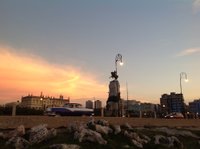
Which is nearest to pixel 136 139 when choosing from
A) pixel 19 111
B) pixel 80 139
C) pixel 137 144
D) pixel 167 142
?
pixel 137 144

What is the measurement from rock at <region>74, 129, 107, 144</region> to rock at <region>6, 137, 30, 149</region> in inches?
152

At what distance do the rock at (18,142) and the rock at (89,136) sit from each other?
385 centimetres

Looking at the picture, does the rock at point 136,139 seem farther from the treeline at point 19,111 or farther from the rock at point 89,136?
the treeline at point 19,111

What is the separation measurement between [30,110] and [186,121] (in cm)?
2669

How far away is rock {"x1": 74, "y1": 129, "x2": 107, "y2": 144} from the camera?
2351cm

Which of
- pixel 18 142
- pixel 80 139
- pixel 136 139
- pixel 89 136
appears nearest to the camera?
pixel 18 142

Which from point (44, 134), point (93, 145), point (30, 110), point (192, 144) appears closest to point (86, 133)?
point (93, 145)

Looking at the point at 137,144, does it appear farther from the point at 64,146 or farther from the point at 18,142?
the point at 18,142

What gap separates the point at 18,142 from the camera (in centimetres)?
2234

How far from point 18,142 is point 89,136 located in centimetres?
544

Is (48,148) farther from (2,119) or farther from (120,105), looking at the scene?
(120,105)

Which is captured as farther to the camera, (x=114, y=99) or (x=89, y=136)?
(x=114, y=99)

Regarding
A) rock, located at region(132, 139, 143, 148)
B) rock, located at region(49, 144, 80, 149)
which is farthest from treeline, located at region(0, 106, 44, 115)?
rock, located at region(132, 139, 143, 148)

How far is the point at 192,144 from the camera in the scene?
109 feet
